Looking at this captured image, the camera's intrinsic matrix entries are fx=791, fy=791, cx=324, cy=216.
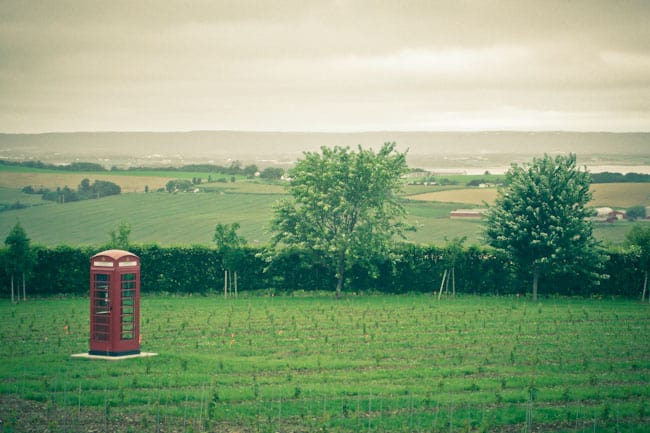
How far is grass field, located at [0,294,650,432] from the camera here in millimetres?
15328

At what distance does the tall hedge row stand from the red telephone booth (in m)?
20.9

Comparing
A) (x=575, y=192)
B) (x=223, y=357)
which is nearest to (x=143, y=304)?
(x=223, y=357)

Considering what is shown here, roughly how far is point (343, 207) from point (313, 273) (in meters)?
4.34

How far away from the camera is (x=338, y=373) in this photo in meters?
19.9

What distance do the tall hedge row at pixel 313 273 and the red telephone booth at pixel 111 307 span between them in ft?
68.6

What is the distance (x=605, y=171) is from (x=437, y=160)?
136 feet

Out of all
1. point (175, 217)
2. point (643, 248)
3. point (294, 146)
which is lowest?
point (175, 217)

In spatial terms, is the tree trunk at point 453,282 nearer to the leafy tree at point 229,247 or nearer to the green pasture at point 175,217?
the leafy tree at point 229,247

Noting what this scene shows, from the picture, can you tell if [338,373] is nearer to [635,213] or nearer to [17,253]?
[17,253]

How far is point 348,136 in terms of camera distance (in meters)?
145

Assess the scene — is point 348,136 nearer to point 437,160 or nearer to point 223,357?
point 437,160

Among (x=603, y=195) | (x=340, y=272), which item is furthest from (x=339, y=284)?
(x=603, y=195)

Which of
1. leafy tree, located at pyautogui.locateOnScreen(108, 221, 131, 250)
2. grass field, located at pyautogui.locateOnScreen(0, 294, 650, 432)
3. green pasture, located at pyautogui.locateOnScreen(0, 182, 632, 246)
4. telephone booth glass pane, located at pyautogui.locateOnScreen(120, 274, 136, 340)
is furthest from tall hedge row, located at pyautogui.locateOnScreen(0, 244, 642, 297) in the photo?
green pasture, located at pyautogui.locateOnScreen(0, 182, 632, 246)

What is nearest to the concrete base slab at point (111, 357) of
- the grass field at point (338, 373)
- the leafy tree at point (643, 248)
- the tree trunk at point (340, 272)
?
the grass field at point (338, 373)
